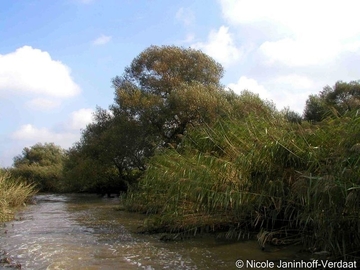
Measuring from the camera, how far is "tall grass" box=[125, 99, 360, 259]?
5.34 metres

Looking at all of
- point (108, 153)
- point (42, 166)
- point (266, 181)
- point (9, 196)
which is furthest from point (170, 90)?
point (42, 166)

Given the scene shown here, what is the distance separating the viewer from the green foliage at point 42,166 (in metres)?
38.4

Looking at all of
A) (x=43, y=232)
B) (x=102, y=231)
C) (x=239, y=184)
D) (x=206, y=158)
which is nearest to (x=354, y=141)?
(x=239, y=184)

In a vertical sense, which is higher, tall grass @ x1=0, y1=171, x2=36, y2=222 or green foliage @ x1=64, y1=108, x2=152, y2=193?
green foliage @ x1=64, y1=108, x2=152, y2=193

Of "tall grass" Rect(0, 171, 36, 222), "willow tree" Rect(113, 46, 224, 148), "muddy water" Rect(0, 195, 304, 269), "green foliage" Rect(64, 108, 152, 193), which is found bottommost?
"muddy water" Rect(0, 195, 304, 269)

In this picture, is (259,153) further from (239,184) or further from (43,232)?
(43,232)

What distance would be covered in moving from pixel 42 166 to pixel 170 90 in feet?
87.2

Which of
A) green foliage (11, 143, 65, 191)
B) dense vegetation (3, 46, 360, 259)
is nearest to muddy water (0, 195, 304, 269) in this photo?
dense vegetation (3, 46, 360, 259)

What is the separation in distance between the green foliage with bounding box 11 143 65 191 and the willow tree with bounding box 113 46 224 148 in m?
10.4

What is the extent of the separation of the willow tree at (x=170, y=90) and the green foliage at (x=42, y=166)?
1041 centimetres

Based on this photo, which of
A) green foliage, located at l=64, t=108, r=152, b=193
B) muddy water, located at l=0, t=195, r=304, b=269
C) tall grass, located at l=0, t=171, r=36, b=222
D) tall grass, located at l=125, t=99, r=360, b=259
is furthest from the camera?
green foliage, located at l=64, t=108, r=152, b=193

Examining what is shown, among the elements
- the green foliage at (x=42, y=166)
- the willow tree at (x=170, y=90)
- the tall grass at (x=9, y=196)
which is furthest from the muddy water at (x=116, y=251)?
the green foliage at (x=42, y=166)

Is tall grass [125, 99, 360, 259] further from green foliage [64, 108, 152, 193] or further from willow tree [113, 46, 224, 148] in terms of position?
green foliage [64, 108, 152, 193]

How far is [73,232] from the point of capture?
33.7ft
